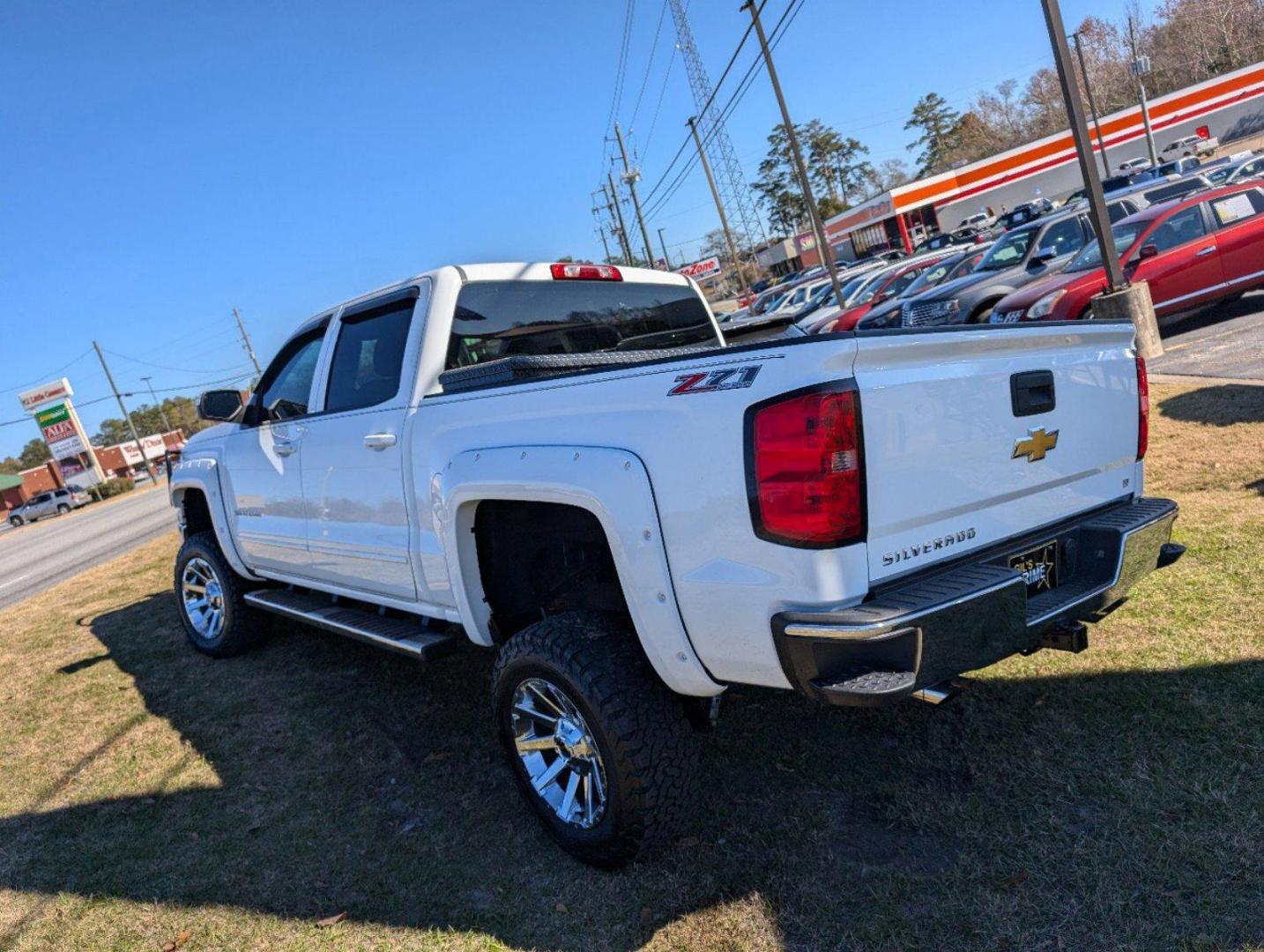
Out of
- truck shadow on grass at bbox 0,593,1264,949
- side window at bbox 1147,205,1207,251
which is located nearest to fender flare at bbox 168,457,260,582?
truck shadow on grass at bbox 0,593,1264,949

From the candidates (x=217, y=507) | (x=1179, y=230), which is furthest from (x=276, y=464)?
(x=1179, y=230)

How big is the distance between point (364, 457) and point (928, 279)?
55.4 feet

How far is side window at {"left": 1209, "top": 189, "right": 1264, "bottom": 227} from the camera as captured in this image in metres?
10.6

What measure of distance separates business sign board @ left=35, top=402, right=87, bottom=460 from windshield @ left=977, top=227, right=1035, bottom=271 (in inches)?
2594

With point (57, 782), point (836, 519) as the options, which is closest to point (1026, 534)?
point (836, 519)

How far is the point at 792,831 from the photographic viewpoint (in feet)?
9.98

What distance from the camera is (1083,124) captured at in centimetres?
945

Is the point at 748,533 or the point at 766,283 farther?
the point at 766,283

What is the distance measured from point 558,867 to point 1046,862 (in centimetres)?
158

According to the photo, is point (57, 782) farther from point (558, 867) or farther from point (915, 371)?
point (915, 371)

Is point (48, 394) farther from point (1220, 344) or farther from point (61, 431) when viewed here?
point (1220, 344)

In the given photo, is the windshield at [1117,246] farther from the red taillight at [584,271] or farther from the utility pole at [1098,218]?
the red taillight at [584,271]

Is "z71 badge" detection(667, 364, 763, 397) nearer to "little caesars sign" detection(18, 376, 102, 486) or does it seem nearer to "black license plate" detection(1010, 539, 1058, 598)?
"black license plate" detection(1010, 539, 1058, 598)

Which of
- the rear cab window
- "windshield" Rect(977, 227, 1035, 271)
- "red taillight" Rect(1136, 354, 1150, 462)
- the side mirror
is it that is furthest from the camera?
"windshield" Rect(977, 227, 1035, 271)
